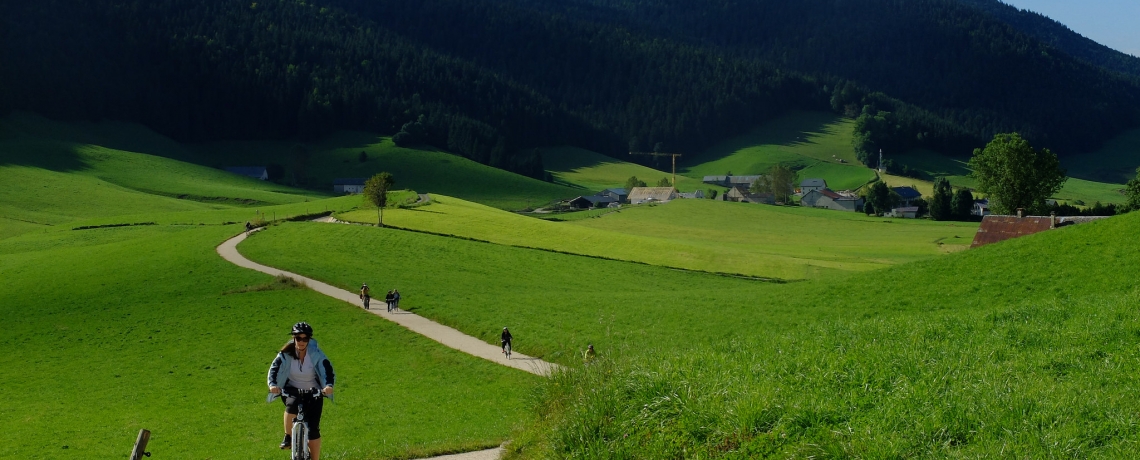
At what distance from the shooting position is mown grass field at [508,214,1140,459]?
37.0ft

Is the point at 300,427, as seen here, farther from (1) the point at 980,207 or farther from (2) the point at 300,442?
(1) the point at 980,207

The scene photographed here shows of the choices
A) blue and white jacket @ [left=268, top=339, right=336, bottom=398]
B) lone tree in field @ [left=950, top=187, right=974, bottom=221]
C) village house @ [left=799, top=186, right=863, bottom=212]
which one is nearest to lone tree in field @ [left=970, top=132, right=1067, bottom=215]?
lone tree in field @ [left=950, top=187, right=974, bottom=221]

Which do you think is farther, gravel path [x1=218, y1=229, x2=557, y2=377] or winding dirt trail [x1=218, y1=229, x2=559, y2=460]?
gravel path [x1=218, y1=229, x2=557, y2=377]

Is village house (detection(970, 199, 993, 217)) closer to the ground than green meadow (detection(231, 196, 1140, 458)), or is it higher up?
closer to the ground

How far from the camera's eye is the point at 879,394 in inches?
520

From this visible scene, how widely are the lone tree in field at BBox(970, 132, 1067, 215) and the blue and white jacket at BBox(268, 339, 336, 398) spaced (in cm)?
10213

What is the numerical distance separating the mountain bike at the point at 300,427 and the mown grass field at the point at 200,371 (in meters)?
5.10

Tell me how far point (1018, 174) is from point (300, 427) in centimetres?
10415

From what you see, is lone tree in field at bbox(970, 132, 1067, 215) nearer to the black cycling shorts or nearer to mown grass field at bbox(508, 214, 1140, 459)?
mown grass field at bbox(508, 214, 1140, 459)

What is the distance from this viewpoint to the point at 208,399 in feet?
106

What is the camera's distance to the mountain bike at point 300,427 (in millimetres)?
14492

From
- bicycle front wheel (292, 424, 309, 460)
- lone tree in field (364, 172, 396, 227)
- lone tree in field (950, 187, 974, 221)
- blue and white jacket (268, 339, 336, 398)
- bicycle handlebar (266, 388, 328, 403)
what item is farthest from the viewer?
lone tree in field (950, 187, 974, 221)

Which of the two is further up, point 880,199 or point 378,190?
point 378,190

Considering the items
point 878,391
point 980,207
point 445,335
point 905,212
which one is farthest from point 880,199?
point 878,391
